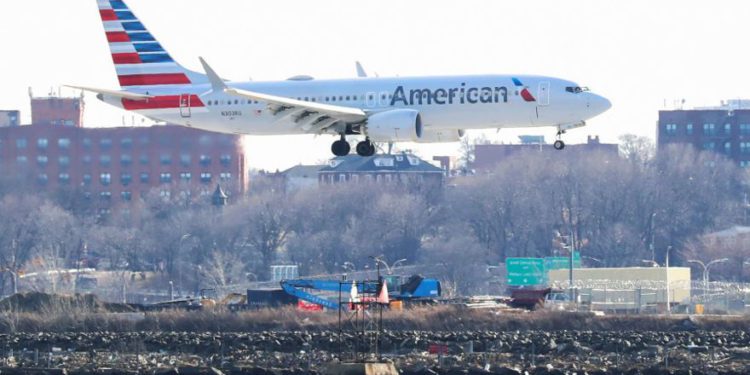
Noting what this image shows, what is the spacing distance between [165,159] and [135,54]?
57572 mm

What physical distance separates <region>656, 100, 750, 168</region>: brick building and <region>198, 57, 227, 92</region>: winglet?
107 metres

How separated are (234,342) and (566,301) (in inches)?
1235

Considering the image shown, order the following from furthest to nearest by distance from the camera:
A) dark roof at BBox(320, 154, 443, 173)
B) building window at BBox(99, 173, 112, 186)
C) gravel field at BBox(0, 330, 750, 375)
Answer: dark roof at BBox(320, 154, 443, 173), building window at BBox(99, 173, 112, 186), gravel field at BBox(0, 330, 750, 375)

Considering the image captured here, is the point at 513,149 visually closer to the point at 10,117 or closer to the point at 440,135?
the point at 10,117

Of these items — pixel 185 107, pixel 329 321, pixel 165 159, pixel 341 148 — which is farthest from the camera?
pixel 165 159

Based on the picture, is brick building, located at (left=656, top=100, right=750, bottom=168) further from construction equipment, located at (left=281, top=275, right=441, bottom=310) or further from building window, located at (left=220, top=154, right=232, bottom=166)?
construction equipment, located at (left=281, top=275, right=441, bottom=310)

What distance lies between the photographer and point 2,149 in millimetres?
154500

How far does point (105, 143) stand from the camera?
148m

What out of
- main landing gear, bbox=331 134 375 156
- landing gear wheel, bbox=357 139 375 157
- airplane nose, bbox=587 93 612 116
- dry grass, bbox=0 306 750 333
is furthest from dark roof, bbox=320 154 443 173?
airplane nose, bbox=587 93 612 116

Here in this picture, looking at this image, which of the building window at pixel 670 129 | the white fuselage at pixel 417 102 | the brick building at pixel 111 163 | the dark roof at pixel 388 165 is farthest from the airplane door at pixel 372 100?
the building window at pixel 670 129

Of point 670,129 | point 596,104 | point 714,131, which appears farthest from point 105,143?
point 596,104

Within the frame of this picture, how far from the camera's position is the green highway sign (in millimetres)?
128000

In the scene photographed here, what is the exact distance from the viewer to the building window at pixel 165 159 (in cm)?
14589

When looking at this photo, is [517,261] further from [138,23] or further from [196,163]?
[138,23]
